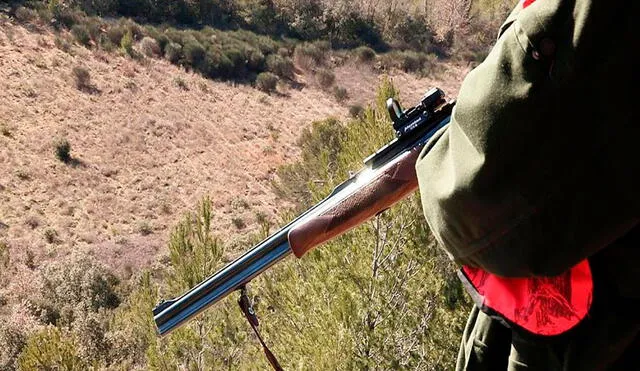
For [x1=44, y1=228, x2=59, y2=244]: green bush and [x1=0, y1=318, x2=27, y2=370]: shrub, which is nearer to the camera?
[x1=0, y1=318, x2=27, y2=370]: shrub

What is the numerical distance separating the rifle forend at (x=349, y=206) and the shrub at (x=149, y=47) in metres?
23.4

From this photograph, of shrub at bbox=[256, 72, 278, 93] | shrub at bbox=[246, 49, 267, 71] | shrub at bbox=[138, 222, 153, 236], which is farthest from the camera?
shrub at bbox=[246, 49, 267, 71]

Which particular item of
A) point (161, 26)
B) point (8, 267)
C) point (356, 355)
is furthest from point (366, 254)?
point (161, 26)

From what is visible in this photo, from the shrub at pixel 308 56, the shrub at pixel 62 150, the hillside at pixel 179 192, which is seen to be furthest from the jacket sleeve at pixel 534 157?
the shrub at pixel 308 56

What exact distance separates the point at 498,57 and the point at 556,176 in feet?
0.64

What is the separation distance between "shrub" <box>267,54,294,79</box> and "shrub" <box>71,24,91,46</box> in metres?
7.41

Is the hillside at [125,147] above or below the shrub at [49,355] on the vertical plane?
below

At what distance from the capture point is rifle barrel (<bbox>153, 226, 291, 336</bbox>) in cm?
173

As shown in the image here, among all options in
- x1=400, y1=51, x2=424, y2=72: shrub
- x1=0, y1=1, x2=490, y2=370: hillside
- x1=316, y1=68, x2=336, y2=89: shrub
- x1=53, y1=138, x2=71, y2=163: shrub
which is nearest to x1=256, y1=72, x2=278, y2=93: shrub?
x1=0, y1=1, x2=490, y2=370: hillside

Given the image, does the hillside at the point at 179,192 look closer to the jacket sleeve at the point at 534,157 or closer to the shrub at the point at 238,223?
the shrub at the point at 238,223

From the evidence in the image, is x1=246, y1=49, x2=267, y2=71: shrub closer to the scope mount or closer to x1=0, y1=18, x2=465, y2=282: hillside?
x1=0, y1=18, x2=465, y2=282: hillside

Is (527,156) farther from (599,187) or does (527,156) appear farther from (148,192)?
(148,192)

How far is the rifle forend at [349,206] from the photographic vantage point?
148cm

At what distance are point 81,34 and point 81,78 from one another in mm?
3266
